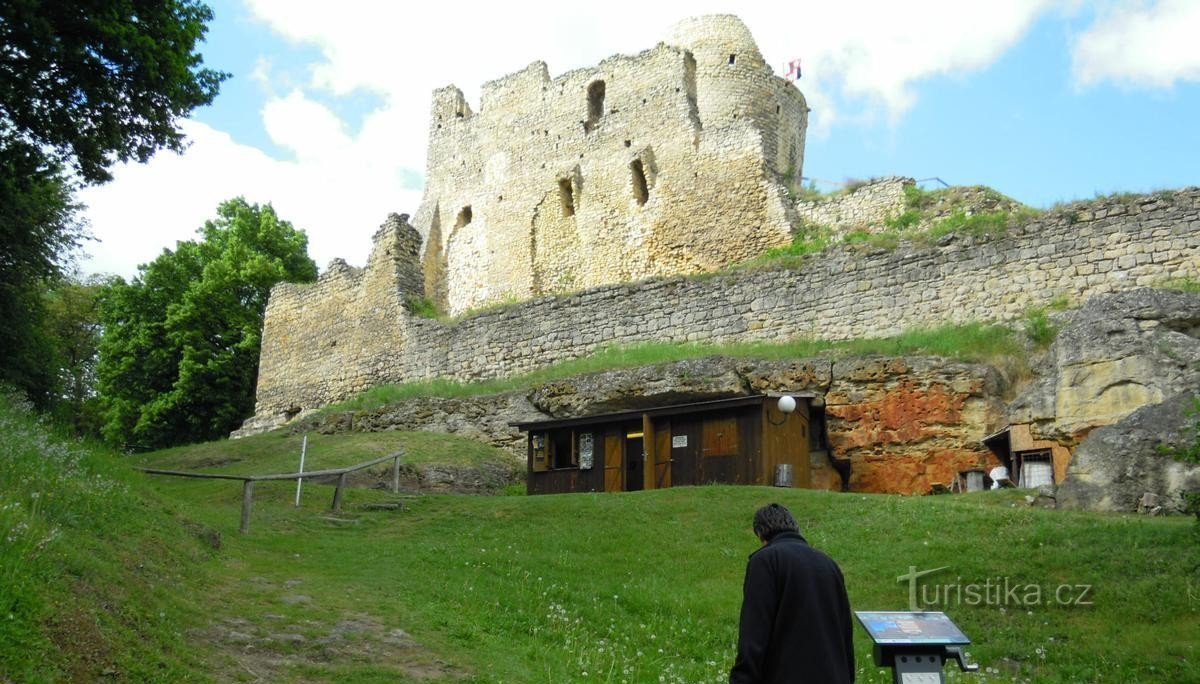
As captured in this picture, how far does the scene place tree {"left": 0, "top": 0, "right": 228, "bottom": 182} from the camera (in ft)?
46.7

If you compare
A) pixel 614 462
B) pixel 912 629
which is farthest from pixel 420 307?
pixel 912 629

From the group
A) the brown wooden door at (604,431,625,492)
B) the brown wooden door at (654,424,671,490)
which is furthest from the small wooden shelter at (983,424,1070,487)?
the brown wooden door at (604,431,625,492)

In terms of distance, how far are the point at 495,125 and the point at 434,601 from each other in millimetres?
34840

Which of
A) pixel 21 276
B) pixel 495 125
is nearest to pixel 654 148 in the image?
pixel 495 125

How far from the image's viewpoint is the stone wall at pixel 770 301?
20000 millimetres

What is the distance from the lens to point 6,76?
14.4 m

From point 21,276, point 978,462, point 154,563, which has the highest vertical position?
Result: point 21,276

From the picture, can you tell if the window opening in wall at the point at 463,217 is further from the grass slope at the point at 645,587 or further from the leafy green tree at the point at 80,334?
the grass slope at the point at 645,587

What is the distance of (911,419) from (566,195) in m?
23.6

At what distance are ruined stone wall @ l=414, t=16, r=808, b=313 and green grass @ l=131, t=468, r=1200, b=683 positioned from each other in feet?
62.7

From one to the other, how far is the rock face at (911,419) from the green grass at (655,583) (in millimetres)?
2604

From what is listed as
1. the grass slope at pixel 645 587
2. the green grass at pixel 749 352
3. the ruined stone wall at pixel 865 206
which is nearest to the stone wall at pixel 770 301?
the green grass at pixel 749 352

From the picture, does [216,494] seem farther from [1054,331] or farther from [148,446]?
[148,446]

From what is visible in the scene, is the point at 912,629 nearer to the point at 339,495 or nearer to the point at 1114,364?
Result: the point at 1114,364
